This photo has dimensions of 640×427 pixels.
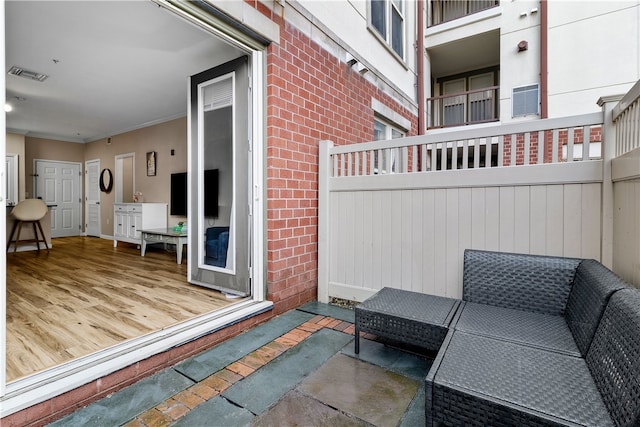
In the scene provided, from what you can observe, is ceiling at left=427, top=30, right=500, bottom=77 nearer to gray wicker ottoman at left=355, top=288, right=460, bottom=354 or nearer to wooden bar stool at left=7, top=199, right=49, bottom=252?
gray wicker ottoman at left=355, top=288, right=460, bottom=354

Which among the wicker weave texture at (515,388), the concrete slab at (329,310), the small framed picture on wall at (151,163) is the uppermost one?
the small framed picture on wall at (151,163)

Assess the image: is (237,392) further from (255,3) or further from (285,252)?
(255,3)

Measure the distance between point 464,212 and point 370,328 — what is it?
1182 millimetres

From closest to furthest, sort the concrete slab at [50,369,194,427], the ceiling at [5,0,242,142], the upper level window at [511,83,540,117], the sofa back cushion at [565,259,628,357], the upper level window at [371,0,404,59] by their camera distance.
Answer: the sofa back cushion at [565,259,628,357]
the concrete slab at [50,369,194,427]
the ceiling at [5,0,242,142]
the upper level window at [371,0,404,59]
the upper level window at [511,83,540,117]

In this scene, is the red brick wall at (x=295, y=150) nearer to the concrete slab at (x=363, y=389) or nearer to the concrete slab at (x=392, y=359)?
the concrete slab at (x=392, y=359)

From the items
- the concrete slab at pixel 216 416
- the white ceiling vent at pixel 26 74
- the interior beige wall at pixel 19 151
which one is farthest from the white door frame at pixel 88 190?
the concrete slab at pixel 216 416

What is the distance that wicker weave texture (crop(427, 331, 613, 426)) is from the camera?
109 centimetres

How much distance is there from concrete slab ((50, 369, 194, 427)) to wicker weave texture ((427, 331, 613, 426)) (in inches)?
53.9

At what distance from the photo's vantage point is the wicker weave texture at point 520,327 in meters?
1.56

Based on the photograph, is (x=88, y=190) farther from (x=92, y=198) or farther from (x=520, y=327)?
(x=520, y=327)

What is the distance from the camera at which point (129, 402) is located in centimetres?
162

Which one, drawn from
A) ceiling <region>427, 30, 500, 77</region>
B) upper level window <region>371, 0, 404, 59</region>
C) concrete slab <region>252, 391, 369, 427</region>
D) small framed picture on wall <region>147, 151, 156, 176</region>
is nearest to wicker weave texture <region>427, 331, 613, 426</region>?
concrete slab <region>252, 391, 369, 427</region>

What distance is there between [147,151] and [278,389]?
6.85 m

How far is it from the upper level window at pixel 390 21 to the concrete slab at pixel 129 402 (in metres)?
4.92
